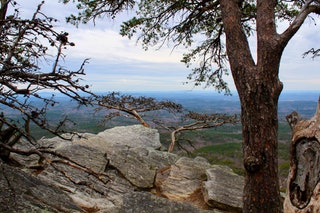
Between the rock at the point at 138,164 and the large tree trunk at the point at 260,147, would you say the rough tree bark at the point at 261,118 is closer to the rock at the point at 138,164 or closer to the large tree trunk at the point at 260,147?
the large tree trunk at the point at 260,147

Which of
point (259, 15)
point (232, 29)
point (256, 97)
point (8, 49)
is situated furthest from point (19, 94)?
point (259, 15)

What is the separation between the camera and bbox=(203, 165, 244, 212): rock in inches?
313

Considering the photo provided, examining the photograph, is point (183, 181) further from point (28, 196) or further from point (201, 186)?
point (28, 196)

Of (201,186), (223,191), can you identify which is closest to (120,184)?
(201,186)

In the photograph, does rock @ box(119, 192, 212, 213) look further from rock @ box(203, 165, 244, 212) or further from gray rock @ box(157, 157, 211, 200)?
gray rock @ box(157, 157, 211, 200)

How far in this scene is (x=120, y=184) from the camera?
26.8 ft

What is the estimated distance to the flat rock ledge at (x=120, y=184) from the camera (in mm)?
4980

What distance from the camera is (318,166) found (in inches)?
143

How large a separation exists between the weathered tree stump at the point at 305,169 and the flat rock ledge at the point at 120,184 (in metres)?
2.56

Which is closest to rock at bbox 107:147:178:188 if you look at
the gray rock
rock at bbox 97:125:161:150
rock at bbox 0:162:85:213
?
the gray rock

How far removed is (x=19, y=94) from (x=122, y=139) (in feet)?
35.8

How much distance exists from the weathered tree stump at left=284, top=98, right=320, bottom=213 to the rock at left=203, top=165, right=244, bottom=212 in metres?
4.28

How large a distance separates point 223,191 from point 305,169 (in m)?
4.88

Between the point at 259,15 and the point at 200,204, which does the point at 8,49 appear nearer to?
the point at 259,15
